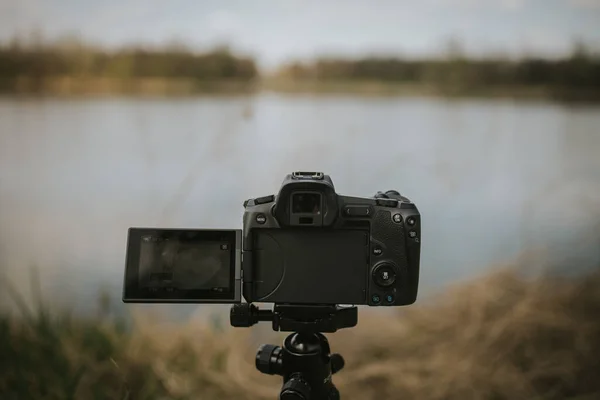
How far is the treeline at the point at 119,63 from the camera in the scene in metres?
2.20

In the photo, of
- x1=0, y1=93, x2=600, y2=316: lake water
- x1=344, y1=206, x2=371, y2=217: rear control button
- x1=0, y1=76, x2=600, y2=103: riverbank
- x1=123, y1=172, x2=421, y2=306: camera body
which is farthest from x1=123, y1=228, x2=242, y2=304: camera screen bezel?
x1=0, y1=76, x2=600, y2=103: riverbank

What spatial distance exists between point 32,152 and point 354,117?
1.15m

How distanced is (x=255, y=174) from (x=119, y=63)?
2.07ft

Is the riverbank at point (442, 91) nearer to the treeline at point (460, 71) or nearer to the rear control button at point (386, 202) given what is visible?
the treeline at point (460, 71)

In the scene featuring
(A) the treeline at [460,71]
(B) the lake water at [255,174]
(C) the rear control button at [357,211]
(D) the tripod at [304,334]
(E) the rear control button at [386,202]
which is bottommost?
(D) the tripod at [304,334]

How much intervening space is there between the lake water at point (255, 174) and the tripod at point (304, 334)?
903 mm

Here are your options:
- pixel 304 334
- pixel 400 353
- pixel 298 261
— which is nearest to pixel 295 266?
pixel 298 261

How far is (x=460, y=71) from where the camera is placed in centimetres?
225

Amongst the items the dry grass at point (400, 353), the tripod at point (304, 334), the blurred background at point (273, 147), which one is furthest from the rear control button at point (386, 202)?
the dry grass at point (400, 353)

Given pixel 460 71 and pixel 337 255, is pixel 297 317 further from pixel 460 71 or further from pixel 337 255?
pixel 460 71

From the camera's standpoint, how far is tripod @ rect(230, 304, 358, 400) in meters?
1.30

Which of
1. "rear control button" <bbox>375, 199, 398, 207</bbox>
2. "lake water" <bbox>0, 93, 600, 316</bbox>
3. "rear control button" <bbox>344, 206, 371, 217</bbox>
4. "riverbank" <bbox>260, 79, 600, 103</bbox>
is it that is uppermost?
"riverbank" <bbox>260, 79, 600, 103</bbox>

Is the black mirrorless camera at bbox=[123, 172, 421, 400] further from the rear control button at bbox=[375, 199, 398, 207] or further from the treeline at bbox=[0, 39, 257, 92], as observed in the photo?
the treeline at bbox=[0, 39, 257, 92]

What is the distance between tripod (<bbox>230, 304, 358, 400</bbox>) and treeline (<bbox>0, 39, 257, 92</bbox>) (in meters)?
1.14
